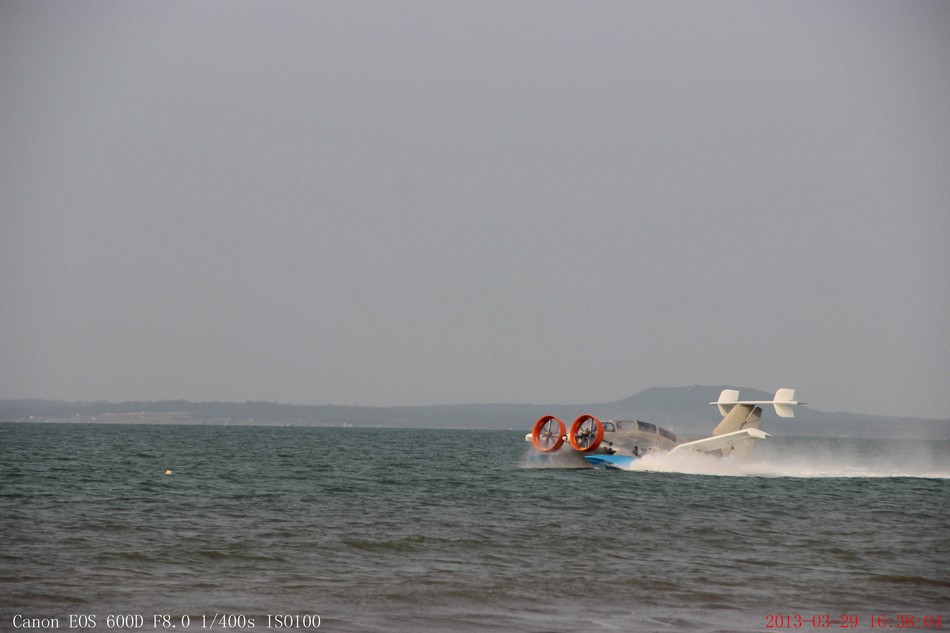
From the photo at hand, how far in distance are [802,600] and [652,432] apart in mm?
30388

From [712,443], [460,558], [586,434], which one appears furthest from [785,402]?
[460,558]

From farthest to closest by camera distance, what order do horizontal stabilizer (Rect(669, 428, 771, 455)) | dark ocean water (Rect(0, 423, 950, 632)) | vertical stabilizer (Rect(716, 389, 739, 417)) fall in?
vertical stabilizer (Rect(716, 389, 739, 417)), horizontal stabilizer (Rect(669, 428, 771, 455)), dark ocean water (Rect(0, 423, 950, 632))

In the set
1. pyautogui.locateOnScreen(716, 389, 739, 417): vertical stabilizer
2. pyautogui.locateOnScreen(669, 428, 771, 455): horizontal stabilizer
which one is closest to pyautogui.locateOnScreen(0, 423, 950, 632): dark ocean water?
pyautogui.locateOnScreen(669, 428, 771, 455): horizontal stabilizer

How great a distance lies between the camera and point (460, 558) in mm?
17188

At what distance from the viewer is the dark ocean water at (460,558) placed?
12719mm

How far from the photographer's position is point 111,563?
15859 mm

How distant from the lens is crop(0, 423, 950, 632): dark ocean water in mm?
12719
